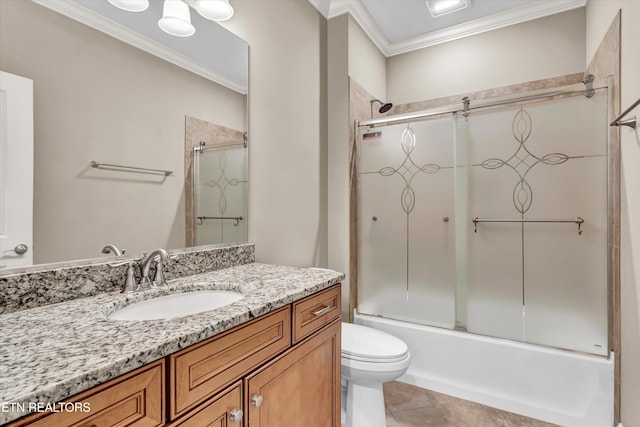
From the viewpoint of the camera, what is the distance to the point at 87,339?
2.17 ft

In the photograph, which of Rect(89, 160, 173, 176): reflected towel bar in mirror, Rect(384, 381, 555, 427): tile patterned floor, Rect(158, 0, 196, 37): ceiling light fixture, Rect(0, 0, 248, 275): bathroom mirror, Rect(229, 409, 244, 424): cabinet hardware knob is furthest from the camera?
Rect(384, 381, 555, 427): tile patterned floor

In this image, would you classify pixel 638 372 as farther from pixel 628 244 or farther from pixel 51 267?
pixel 51 267

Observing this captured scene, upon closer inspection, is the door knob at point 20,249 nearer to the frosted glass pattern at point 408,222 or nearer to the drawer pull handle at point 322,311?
the drawer pull handle at point 322,311

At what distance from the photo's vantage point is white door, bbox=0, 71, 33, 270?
86cm

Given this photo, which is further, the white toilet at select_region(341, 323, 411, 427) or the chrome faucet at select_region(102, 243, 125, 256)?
the white toilet at select_region(341, 323, 411, 427)

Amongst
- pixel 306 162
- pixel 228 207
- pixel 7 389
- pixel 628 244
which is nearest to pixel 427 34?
pixel 306 162

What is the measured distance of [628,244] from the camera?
1.46 m

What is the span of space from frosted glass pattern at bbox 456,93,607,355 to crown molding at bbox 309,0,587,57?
1.03 m

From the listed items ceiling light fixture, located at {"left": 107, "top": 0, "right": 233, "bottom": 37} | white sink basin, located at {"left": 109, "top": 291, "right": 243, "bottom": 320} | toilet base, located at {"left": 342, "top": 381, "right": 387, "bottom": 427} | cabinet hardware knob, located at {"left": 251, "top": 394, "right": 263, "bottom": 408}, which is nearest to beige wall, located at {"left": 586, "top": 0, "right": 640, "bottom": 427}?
toilet base, located at {"left": 342, "top": 381, "right": 387, "bottom": 427}

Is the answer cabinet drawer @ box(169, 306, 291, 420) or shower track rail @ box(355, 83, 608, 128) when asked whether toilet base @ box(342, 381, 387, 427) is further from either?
shower track rail @ box(355, 83, 608, 128)

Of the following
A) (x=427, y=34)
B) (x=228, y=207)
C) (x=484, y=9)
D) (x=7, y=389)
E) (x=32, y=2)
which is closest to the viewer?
(x=7, y=389)

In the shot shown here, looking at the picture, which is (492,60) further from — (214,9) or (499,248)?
(214,9)

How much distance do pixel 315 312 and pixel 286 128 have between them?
1.25m

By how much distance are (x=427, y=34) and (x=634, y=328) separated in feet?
8.26
